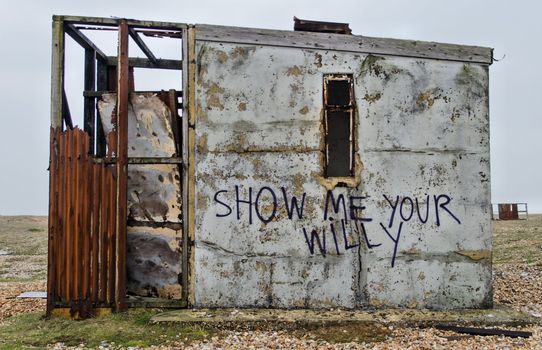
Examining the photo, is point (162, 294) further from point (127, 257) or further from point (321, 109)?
point (321, 109)

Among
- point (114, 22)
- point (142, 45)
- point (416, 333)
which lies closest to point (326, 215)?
point (416, 333)

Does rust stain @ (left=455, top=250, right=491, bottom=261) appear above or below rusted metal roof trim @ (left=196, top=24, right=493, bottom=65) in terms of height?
below

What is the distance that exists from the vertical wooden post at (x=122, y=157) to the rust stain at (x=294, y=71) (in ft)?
7.62

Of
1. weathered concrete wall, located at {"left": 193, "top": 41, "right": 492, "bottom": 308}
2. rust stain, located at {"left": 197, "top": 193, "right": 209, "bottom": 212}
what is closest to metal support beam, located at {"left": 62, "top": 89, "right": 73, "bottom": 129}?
weathered concrete wall, located at {"left": 193, "top": 41, "right": 492, "bottom": 308}

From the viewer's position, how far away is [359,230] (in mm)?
7270

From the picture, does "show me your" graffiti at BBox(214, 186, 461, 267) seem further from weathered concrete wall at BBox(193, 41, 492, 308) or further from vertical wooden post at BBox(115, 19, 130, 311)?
vertical wooden post at BBox(115, 19, 130, 311)

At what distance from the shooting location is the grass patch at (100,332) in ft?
20.2

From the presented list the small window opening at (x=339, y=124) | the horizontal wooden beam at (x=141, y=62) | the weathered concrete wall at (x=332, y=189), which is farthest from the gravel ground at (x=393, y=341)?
the horizontal wooden beam at (x=141, y=62)

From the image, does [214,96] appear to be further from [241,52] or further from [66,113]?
[66,113]

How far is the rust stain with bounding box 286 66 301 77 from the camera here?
24.1 feet

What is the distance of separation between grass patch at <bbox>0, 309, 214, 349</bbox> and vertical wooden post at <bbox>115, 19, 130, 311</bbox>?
38cm

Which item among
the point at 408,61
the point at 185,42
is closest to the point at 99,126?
the point at 185,42

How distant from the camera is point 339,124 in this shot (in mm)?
7973

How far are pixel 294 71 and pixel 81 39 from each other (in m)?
3.31
